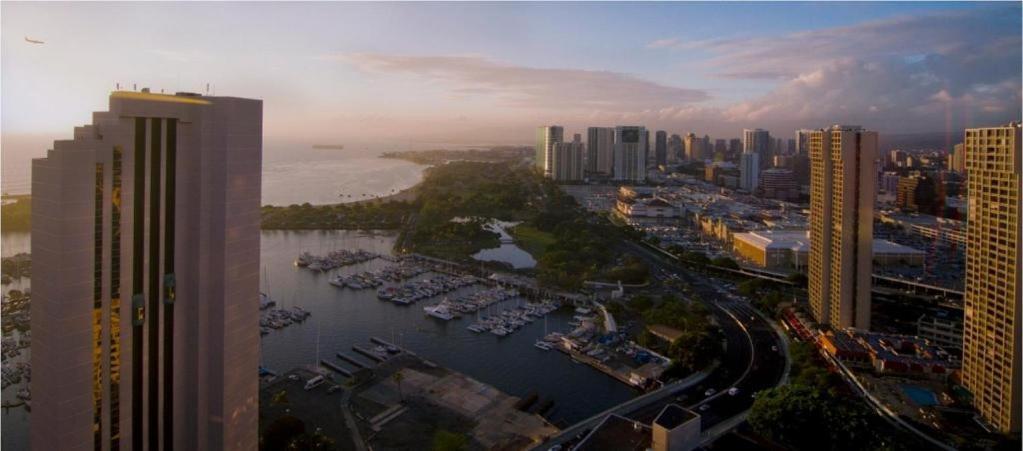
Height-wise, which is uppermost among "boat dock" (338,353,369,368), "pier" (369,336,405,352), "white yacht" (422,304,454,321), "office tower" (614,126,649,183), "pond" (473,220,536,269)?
"office tower" (614,126,649,183)

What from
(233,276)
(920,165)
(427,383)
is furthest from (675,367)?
(920,165)

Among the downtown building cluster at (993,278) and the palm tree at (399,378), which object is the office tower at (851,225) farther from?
the palm tree at (399,378)

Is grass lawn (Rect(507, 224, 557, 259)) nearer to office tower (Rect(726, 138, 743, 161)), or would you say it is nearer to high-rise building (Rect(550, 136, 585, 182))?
high-rise building (Rect(550, 136, 585, 182))

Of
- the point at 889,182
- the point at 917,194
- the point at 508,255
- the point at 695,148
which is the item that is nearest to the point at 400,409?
the point at 508,255

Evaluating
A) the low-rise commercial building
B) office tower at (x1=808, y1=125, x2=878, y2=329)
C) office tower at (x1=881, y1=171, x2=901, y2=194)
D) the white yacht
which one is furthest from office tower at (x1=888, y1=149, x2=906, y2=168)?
the white yacht

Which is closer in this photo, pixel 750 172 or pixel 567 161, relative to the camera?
pixel 750 172

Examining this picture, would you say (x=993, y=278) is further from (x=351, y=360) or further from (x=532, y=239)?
(x=532, y=239)

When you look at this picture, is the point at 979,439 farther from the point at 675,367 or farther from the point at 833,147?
the point at 833,147
